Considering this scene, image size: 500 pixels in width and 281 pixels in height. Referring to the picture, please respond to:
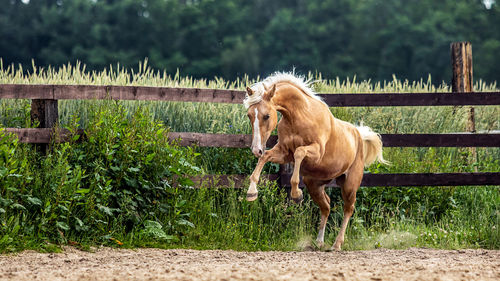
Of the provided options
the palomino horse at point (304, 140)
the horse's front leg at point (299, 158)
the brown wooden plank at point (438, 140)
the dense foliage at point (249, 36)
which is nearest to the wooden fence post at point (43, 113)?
the palomino horse at point (304, 140)

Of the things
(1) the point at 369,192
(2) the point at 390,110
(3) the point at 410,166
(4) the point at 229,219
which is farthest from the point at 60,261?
(2) the point at 390,110

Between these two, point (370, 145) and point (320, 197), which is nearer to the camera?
point (320, 197)

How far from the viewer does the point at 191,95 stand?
26.6 ft

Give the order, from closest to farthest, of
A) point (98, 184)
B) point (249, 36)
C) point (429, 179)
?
point (98, 184) → point (429, 179) → point (249, 36)

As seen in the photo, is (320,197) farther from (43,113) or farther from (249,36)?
(249,36)

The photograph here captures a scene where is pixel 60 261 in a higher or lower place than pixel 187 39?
lower

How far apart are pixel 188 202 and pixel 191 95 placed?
4.72 ft

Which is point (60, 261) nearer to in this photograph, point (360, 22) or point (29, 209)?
point (29, 209)

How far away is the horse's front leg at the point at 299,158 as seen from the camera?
6.37m

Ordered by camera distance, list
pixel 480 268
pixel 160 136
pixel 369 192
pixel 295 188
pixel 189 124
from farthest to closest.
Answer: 1. pixel 189 124
2. pixel 369 192
3. pixel 160 136
4. pixel 295 188
5. pixel 480 268

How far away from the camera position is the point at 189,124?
9.80 m

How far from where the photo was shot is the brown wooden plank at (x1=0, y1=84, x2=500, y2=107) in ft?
24.0

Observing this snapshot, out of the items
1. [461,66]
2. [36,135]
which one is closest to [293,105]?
[36,135]

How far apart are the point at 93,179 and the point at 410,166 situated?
4.86 meters
